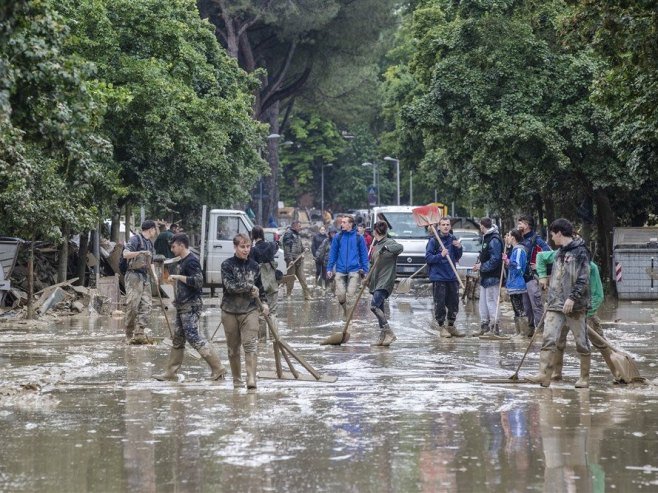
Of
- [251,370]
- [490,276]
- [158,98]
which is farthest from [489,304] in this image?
[158,98]

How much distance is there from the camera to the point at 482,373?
14281 mm

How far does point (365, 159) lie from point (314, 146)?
11.4m

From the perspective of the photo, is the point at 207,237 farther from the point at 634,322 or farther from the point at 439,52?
the point at 634,322

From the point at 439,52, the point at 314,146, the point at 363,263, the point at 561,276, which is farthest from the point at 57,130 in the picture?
the point at 314,146

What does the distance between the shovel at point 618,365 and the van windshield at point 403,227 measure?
25240mm

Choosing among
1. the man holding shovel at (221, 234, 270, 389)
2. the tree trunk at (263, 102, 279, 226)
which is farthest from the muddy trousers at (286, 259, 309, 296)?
the tree trunk at (263, 102, 279, 226)

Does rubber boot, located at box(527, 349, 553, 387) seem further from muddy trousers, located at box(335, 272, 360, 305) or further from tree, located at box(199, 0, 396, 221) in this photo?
tree, located at box(199, 0, 396, 221)

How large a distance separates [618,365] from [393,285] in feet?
17.6

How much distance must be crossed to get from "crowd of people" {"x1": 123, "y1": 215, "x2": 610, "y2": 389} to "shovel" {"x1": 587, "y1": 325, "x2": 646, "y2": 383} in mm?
58

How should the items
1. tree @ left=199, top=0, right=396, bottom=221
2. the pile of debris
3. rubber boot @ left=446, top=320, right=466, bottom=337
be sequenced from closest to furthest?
rubber boot @ left=446, top=320, right=466, bottom=337 → the pile of debris → tree @ left=199, top=0, right=396, bottom=221

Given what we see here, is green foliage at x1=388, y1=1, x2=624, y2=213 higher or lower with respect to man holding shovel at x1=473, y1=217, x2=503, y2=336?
higher

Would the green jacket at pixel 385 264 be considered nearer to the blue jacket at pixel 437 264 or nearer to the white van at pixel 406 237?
the blue jacket at pixel 437 264

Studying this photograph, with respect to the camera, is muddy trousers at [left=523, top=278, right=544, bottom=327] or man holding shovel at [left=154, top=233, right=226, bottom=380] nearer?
man holding shovel at [left=154, top=233, right=226, bottom=380]

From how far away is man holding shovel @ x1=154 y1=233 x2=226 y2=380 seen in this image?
535 inches
